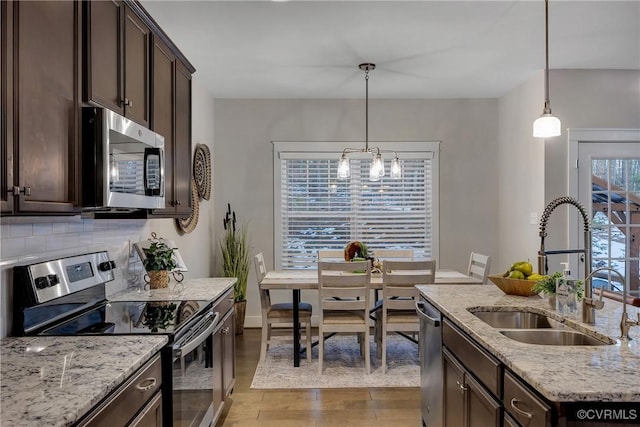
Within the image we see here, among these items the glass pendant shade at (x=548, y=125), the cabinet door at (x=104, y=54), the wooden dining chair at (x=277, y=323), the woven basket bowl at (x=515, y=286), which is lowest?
the wooden dining chair at (x=277, y=323)

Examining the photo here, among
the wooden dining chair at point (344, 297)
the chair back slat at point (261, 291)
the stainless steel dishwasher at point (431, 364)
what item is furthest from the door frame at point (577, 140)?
the chair back slat at point (261, 291)

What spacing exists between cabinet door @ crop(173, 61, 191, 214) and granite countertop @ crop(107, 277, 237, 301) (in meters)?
0.50

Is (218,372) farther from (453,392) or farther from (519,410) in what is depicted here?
(519,410)

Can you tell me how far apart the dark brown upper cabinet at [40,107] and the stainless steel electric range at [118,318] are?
0.45 metres

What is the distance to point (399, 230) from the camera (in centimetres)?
532

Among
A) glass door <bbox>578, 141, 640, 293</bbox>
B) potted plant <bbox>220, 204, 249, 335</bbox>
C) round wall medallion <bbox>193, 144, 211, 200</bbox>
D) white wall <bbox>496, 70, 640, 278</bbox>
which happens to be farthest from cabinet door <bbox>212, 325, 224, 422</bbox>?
glass door <bbox>578, 141, 640, 293</bbox>

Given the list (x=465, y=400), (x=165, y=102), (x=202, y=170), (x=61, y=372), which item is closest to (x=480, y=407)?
(x=465, y=400)

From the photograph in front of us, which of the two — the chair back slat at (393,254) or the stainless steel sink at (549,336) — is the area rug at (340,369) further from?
the stainless steel sink at (549,336)

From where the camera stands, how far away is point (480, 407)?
1681 millimetres

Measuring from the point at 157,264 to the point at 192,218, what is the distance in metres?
1.54

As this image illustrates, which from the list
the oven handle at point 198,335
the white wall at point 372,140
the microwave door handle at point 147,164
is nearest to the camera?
the oven handle at point 198,335

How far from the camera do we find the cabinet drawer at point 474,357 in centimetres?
153

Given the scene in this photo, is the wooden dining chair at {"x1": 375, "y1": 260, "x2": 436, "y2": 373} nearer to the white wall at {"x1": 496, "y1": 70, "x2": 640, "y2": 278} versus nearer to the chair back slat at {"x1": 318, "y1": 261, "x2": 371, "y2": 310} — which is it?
the chair back slat at {"x1": 318, "y1": 261, "x2": 371, "y2": 310}

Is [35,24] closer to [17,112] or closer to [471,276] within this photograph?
[17,112]
